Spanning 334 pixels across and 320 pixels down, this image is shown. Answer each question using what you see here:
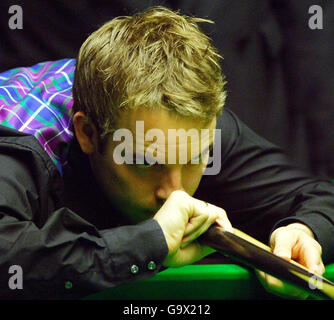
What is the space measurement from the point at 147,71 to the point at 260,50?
51.5 inches

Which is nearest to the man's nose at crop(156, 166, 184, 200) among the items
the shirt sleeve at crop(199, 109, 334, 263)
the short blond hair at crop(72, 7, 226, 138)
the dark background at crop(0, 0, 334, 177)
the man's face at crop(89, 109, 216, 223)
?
the man's face at crop(89, 109, 216, 223)

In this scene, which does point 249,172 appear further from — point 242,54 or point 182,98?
point 242,54

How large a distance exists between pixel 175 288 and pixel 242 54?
1482mm

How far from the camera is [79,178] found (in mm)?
1391

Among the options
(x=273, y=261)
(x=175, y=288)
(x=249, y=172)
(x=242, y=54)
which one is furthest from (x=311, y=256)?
(x=242, y=54)

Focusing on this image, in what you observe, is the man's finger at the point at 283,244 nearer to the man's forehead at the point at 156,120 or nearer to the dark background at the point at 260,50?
the man's forehead at the point at 156,120

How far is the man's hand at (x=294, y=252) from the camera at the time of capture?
1.04 metres

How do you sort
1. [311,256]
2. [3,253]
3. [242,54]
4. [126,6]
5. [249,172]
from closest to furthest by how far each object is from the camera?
[3,253] → [311,256] → [249,172] → [126,6] → [242,54]

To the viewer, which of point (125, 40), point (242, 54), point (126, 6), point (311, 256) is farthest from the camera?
point (242, 54)

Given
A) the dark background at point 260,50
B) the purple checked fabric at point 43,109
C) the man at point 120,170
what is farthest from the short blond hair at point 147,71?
the dark background at point 260,50

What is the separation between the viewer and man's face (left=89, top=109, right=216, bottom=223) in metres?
1.14

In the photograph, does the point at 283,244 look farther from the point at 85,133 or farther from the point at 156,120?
the point at 85,133

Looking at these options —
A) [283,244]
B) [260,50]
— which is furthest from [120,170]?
[260,50]

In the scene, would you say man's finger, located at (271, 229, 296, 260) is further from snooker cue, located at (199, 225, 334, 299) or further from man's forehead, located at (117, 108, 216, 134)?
man's forehead, located at (117, 108, 216, 134)
